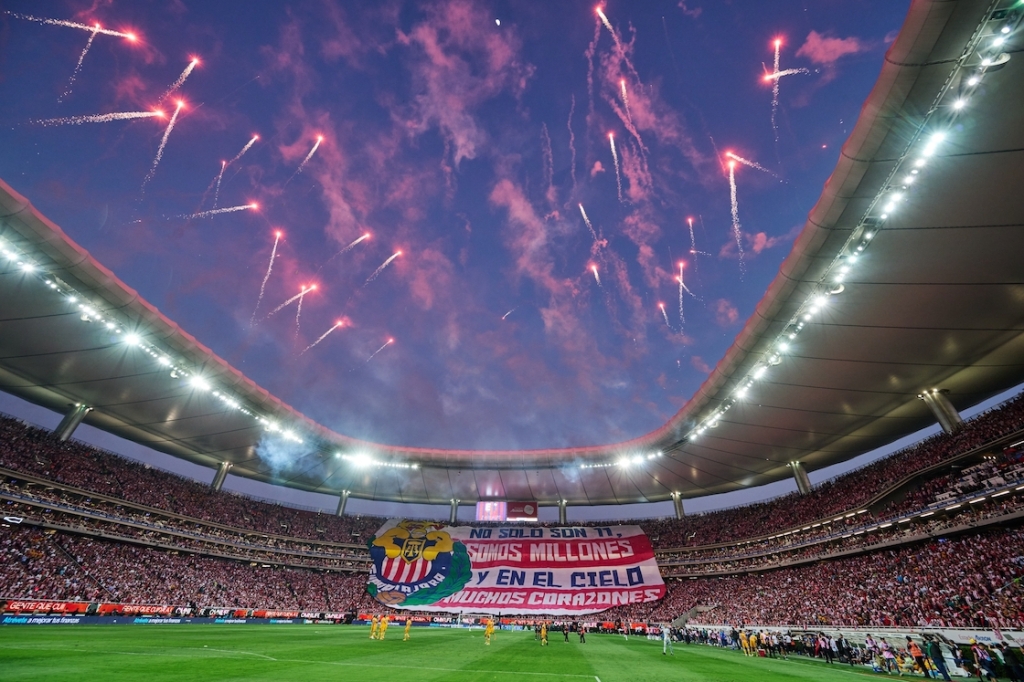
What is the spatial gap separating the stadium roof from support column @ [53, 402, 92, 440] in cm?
106

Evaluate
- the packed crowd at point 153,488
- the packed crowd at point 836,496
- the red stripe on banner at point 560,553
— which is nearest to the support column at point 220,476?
the packed crowd at point 153,488

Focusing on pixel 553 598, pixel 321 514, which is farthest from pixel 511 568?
pixel 321 514

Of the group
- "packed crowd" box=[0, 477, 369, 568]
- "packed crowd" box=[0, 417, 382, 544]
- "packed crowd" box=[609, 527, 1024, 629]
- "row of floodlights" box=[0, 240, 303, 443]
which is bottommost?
"packed crowd" box=[609, 527, 1024, 629]

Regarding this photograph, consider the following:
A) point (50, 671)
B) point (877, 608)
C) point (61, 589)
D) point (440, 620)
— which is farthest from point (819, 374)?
point (61, 589)

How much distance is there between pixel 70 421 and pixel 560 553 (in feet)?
155

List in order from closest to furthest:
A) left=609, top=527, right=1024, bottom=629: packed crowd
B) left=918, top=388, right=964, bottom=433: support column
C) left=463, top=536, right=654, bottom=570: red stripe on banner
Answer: left=609, top=527, right=1024, bottom=629: packed crowd
left=918, top=388, right=964, bottom=433: support column
left=463, top=536, right=654, bottom=570: red stripe on banner

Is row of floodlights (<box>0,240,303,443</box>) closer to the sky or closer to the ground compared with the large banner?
closer to the sky

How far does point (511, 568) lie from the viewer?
169 ft

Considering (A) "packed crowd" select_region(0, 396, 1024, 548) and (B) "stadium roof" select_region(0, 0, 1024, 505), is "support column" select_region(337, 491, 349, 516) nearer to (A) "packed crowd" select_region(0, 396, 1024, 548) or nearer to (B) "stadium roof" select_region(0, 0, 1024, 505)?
(A) "packed crowd" select_region(0, 396, 1024, 548)

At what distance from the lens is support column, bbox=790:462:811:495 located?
41.0 m

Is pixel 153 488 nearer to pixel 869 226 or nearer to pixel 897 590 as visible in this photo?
pixel 869 226

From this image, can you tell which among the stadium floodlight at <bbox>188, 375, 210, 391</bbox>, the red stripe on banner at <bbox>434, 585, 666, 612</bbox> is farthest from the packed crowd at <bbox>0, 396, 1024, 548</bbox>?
the stadium floodlight at <bbox>188, 375, 210, 391</bbox>

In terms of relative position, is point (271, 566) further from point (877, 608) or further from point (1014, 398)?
point (1014, 398)

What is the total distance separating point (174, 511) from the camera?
3975cm
